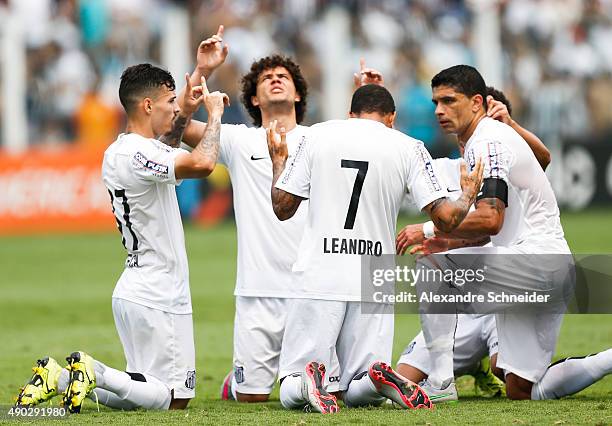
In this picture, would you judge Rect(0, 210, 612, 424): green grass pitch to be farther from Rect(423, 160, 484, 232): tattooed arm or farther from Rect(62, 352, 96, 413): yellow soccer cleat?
Rect(423, 160, 484, 232): tattooed arm

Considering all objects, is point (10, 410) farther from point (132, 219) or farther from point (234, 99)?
point (234, 99)

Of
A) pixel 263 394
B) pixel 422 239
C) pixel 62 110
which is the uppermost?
pixel 62 110

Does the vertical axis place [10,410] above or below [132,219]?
below

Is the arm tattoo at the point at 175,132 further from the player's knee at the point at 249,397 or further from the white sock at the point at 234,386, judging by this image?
the player's knee at the point at 249,397

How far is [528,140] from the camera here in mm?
9047

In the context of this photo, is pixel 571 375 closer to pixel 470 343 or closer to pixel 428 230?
Result: pixel 470 343

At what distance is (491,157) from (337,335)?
1.55 meters

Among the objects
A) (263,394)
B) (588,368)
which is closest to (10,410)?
(263,394)

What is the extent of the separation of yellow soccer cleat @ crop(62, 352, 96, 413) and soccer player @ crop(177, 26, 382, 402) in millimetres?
1698

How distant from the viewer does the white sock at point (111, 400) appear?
25.9ft

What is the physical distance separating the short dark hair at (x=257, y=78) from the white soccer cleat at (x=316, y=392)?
274 centimetres

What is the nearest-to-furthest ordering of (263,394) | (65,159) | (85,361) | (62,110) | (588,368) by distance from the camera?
1. (85,361)
2. (588,368)
3. (263,394)
4. (65,159)
5. (62,110)

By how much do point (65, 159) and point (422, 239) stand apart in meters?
16.8

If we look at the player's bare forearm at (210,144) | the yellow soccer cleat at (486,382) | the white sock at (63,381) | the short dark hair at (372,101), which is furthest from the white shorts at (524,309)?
the white sock at (63,381)
